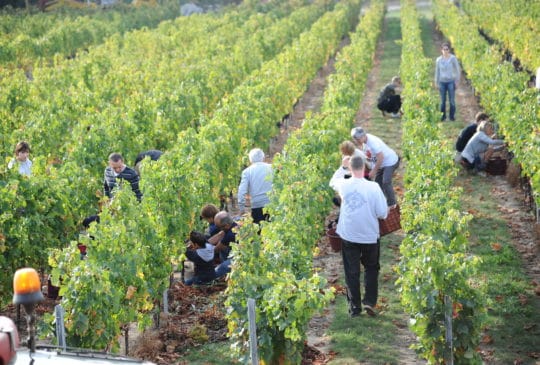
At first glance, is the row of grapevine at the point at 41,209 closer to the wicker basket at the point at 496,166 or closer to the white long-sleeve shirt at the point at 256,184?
the white long-sleeve shirt at the point at 256,184

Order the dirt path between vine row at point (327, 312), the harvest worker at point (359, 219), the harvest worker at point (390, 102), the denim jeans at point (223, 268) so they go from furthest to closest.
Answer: the harvest worker at point (390, 102) → the denim jeans at point (223, 268) → the harvest worker at point (359, 219) → the dirt path between vine row at point (327, 312)

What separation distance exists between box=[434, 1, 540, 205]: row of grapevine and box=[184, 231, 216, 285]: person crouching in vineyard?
4121mm

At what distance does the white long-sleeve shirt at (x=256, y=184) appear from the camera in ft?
36.8

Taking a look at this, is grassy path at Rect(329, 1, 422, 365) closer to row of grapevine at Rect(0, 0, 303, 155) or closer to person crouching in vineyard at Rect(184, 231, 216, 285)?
person crouching in vineyard at Rect(184, 231, 216, 285)

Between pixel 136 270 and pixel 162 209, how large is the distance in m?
1.88

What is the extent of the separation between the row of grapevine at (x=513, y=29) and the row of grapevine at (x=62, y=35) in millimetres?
15002

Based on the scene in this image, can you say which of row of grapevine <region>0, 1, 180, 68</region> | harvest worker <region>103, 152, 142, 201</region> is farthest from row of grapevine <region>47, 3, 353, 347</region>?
row of grapevine <region>0, 1, 180, 68</region>

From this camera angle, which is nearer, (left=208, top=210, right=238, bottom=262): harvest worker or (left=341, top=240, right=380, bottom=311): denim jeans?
(left=341, top=240, right=380, bottom=311): denim jeans

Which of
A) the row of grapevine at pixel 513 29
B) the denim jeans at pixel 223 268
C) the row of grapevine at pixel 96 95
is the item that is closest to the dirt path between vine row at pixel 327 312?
the denim jeans at pixel 223 268

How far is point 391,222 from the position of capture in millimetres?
11375

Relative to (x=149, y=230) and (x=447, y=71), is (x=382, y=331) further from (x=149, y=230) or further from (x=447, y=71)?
(x=447, y=71)

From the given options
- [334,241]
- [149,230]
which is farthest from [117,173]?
[334,241]

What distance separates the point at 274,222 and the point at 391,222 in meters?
2.60

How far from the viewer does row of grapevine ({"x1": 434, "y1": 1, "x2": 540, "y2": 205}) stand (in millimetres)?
11859
